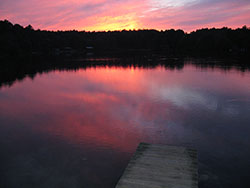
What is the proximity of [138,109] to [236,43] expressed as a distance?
122 m

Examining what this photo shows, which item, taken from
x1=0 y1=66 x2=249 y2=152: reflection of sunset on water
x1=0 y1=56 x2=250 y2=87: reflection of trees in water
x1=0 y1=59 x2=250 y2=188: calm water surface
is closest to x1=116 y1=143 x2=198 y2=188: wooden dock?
x1=0 y1=59 x2=250 y2=188: calm water surface

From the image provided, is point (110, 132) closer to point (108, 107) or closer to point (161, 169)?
point (108, 107)

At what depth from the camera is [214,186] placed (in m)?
11.9

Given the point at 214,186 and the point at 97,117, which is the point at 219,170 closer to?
the point at 214,186

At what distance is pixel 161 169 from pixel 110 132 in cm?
912

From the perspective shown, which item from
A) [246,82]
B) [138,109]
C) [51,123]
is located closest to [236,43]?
[246,82]

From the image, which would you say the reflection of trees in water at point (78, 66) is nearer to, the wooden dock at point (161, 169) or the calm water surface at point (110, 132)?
the calm water surface at point (110, 132)

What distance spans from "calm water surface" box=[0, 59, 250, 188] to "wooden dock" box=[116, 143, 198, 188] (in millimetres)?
1906

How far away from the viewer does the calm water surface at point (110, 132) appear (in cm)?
1336

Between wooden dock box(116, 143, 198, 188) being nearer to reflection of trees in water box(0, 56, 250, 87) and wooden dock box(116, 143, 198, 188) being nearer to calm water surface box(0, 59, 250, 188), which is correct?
calm water surface box(0, 59, 250, 188)

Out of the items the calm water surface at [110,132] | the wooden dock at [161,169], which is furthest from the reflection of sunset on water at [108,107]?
the wooden dock at [161,169]

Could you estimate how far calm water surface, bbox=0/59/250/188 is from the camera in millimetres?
13359

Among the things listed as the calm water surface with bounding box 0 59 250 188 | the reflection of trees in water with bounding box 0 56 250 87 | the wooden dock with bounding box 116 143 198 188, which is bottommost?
the calm water surface with bounding box 0 59 250 188

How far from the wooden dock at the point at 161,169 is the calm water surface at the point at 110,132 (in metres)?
1.91
